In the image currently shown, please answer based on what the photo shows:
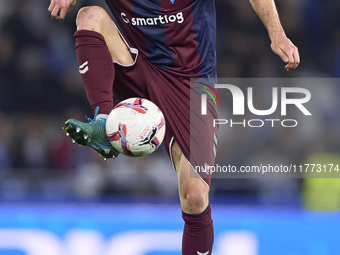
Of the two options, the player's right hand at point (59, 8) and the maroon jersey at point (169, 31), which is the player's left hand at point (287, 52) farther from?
the player's right hand at point (59, 8)

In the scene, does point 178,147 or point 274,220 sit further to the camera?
point 274,220

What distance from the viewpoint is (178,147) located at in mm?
2807

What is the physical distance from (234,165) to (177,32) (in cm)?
362

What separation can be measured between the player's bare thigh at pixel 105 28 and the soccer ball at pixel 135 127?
36 cm

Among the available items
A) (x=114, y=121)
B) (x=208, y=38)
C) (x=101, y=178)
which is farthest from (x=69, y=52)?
(x=114, y=121)

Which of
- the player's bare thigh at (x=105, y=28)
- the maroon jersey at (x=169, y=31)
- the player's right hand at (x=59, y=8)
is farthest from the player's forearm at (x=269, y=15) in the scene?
the player's right hand at (x=59, y=8)

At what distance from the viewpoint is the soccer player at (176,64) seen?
8.70ft

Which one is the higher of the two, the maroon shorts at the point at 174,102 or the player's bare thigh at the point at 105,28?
the player's bare thigh at the point at 105,28

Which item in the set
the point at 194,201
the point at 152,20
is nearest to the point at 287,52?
the point at 152,20

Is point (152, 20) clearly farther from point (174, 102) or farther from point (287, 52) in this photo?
→ point (287, 52)

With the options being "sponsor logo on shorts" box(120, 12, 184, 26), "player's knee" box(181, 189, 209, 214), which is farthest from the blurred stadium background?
"sponsor logo on shorts" box(120, 12, 184, 26)

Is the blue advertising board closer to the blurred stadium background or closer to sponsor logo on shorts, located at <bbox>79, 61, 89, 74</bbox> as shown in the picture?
the blurred stadium background

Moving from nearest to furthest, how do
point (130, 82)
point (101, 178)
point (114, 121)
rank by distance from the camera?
point (114, 121)
point (130, 82)
point (101, 178)

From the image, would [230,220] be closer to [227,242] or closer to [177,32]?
[227,242]
